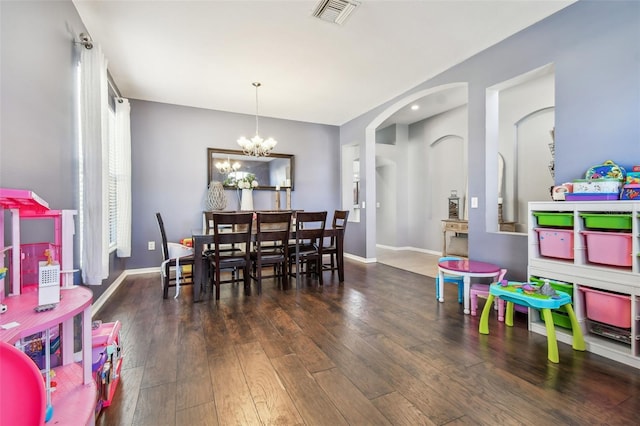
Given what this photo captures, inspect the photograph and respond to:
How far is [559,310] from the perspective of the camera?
7.29ft

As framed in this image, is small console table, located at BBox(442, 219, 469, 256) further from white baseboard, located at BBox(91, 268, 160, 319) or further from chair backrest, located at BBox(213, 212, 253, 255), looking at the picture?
white baseboard, located at BBox(91, 268, 160, 319)

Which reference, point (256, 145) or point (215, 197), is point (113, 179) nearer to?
point (215, 197)

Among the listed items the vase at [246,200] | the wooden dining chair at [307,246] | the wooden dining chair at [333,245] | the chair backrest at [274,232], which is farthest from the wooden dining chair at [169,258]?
the vase at [246,200]

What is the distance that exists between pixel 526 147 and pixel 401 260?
8.99ft

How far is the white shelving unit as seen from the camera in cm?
184

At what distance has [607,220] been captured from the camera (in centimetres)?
199

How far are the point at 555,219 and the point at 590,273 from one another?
17.9 inches

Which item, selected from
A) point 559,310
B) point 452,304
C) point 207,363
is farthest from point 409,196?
point 207,363

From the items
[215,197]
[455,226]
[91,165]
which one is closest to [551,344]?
[455,226]

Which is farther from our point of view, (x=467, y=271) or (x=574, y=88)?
(x=467, y=271)

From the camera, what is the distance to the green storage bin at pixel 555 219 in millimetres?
2227

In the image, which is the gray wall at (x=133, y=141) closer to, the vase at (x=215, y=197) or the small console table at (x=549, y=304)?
the vase at (x=215, y=197)

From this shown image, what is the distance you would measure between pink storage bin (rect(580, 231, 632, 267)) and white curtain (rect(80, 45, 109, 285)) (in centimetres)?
386

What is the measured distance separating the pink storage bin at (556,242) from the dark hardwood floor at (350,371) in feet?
2.17
